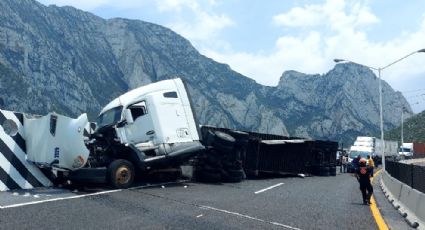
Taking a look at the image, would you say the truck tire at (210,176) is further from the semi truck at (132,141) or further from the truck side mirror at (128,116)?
the truck side mirror at (128,116)

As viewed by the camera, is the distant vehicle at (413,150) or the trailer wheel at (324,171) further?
the distant vehicle at (413,150)

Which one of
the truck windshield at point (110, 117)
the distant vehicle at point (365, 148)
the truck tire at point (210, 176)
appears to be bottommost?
the truck tire at point (210, 176)

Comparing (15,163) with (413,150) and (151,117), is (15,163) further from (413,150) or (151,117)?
(413,150)

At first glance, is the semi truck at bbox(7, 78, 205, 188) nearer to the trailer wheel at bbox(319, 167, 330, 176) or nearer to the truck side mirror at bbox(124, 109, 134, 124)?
the truck side mirror at bbox(124, 109, 134, 124)

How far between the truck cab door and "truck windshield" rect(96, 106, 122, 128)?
323 mm

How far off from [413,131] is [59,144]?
153 meters

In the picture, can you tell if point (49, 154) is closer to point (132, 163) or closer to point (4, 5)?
point (132, 163)

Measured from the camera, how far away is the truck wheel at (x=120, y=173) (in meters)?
12.0

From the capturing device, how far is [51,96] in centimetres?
17750

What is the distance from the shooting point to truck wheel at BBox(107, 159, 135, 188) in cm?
1205

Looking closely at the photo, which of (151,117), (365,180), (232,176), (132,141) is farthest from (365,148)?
(132,141)

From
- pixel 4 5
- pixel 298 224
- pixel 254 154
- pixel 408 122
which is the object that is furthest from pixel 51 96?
pixel 298 224

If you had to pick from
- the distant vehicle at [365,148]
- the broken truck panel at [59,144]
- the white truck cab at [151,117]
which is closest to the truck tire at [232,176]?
the white truck cab at [151,117]

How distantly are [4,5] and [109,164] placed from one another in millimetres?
192269
